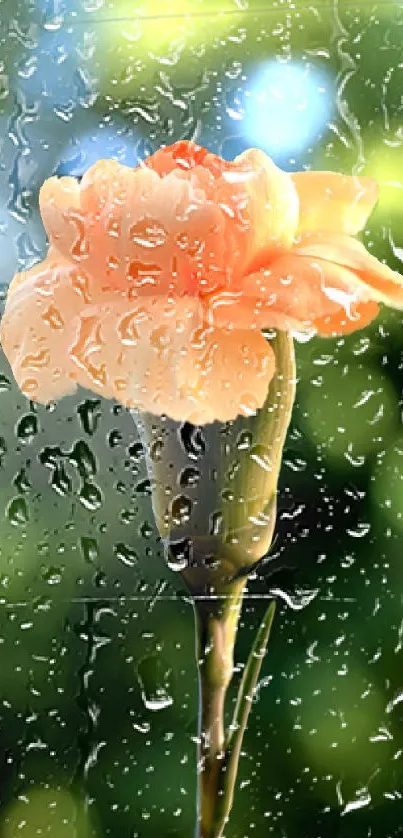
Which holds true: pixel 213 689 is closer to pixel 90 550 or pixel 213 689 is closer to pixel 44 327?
pixel 90 550

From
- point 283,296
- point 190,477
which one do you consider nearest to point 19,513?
point 190,477

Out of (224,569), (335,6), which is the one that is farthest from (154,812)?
(335,6)

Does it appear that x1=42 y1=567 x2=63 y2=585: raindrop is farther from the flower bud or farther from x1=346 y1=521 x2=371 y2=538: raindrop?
x1=346 y1=521 x2=371 y2=538: raindrop

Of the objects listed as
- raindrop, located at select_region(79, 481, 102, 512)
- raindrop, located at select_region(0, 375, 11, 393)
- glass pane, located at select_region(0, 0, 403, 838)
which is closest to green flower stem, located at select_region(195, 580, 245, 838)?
glass pane, located at select_region(0, 0, 403, 838)

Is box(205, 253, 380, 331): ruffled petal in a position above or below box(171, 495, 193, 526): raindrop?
above

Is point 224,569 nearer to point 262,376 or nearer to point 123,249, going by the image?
point 262,376

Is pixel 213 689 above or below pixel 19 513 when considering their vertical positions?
below

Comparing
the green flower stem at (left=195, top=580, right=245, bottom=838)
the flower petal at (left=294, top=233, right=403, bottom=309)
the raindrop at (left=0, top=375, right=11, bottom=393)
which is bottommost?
the green flower stem at (left=195, top=580, right=245, bottom=838)
